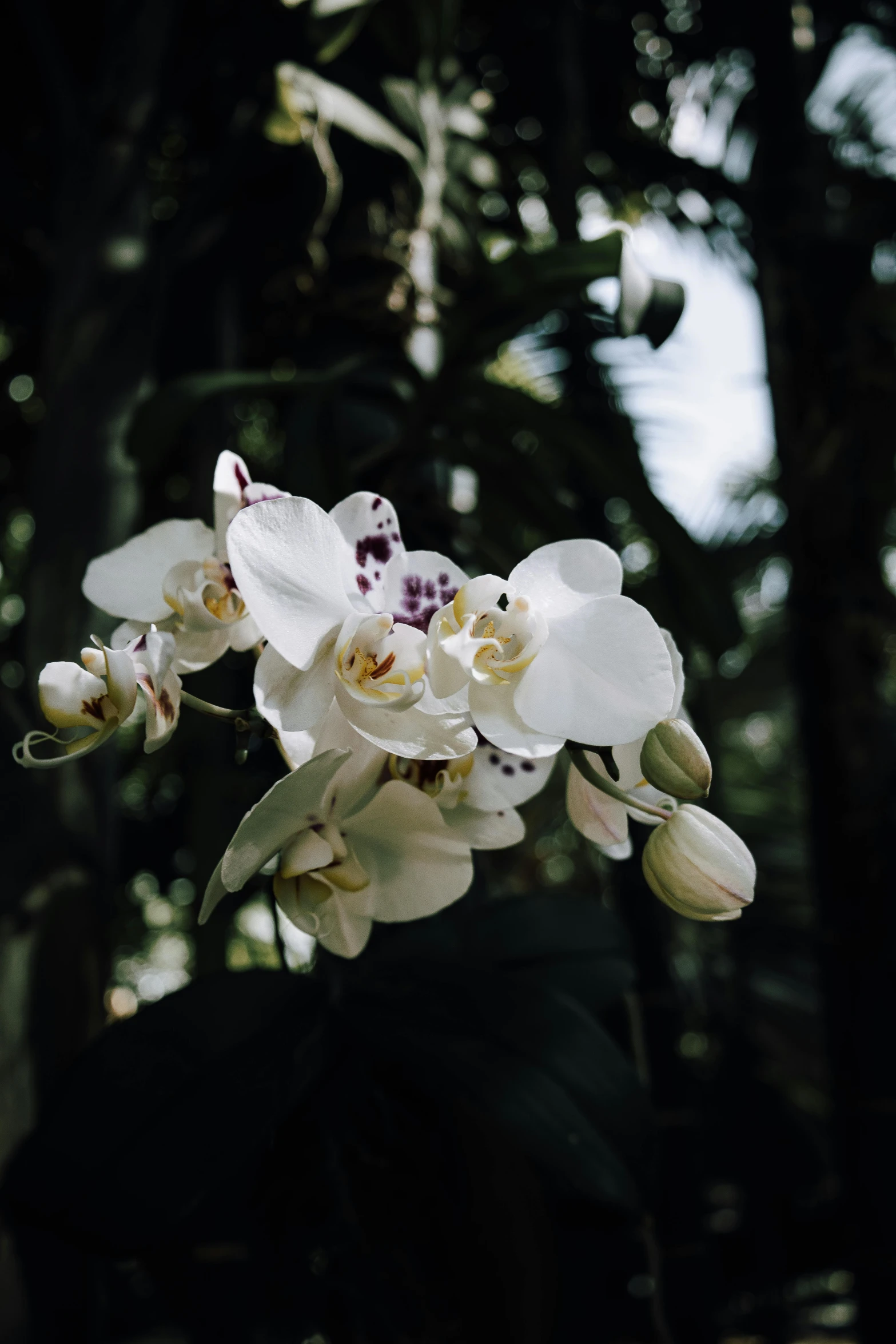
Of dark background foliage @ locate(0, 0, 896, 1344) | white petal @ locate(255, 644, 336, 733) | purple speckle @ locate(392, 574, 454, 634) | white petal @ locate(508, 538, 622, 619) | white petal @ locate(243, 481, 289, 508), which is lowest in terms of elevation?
dark background foliage @ locate(0, 0, 896, 1344)

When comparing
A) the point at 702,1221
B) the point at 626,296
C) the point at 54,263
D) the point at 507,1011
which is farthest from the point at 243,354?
the point at 702,1221

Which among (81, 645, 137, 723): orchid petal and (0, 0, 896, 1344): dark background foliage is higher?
(81, 645, 137, 723): orchid petal

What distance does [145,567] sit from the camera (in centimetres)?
30

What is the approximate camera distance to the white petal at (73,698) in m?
0.23

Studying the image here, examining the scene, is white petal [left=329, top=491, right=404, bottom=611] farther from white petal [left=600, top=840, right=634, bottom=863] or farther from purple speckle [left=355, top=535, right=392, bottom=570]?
white petal [left=600, top=840, right=634, bottom=863]

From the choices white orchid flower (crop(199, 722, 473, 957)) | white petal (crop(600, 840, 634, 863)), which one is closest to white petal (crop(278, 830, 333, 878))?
white orchid flower (crop(199, 722, 473, 957))

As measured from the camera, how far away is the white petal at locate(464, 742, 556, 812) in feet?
0.95

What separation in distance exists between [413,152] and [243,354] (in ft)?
1.10

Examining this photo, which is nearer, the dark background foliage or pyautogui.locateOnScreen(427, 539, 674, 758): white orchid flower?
pyautogui.locateOnScreen(427, 539, 674, 758): white orchid flower

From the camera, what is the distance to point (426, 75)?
0.63m

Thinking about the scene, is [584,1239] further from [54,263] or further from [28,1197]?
[54,263]

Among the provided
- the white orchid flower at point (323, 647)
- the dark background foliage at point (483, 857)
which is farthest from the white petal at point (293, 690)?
the dark background foliage at point (483, 857)

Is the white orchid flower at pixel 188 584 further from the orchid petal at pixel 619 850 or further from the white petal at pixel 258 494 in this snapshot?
the orchid petal at pixel 619 850

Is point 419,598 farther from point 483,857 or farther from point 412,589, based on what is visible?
point 483,857
